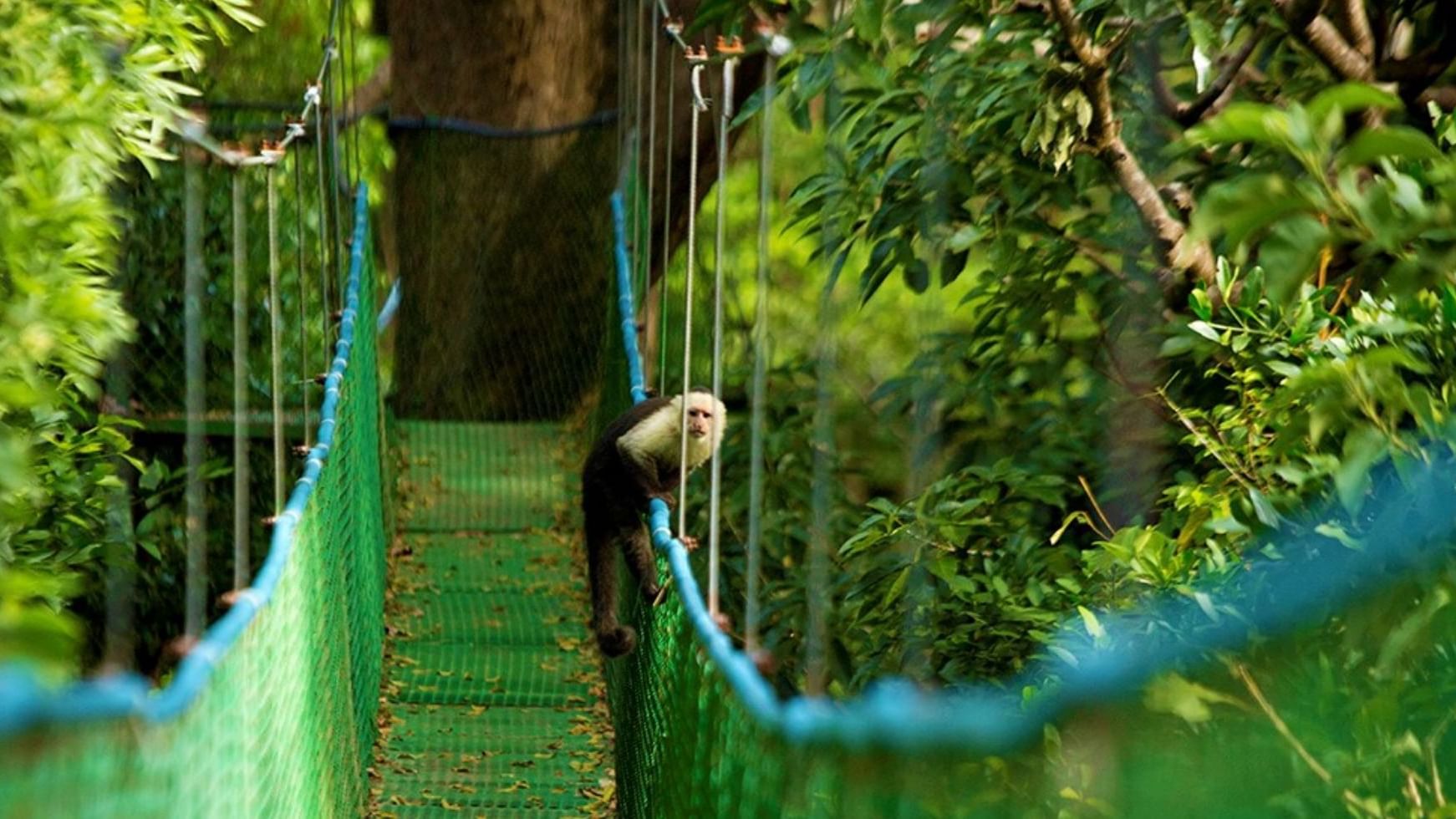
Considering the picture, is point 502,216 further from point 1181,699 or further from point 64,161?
point 1181,699

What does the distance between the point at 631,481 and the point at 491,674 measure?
1.27 metres

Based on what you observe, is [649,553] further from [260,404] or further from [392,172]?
[392,172]

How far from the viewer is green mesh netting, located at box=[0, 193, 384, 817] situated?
4.13 ft

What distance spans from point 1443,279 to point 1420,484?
23 centimetres

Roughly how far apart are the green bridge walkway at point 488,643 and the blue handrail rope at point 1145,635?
1.74m

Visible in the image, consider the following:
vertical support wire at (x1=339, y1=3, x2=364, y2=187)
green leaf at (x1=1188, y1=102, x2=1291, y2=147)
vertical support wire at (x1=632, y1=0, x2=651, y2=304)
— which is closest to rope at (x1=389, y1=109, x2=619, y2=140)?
vertical support wire at (x1=339, y1=3, x2=364, y2=187)

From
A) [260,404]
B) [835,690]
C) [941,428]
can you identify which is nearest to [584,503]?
[941,428]

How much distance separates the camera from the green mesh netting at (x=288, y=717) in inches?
49.5

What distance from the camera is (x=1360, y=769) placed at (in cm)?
157

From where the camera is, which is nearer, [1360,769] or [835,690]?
[1360,769]

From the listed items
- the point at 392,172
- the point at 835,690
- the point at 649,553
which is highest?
the point at 392,172

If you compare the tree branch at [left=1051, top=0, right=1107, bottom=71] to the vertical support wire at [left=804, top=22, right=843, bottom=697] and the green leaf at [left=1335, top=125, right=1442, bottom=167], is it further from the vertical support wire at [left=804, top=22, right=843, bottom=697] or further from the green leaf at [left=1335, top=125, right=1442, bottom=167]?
the green leaf at [left=1335, top=125, right=1442, bottom=167]

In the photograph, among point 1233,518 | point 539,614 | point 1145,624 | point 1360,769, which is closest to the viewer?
point 1360,769

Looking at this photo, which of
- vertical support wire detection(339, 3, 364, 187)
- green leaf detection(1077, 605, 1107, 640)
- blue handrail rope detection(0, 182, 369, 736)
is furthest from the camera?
vertical support wire detection(339, 3, 364, 187)
